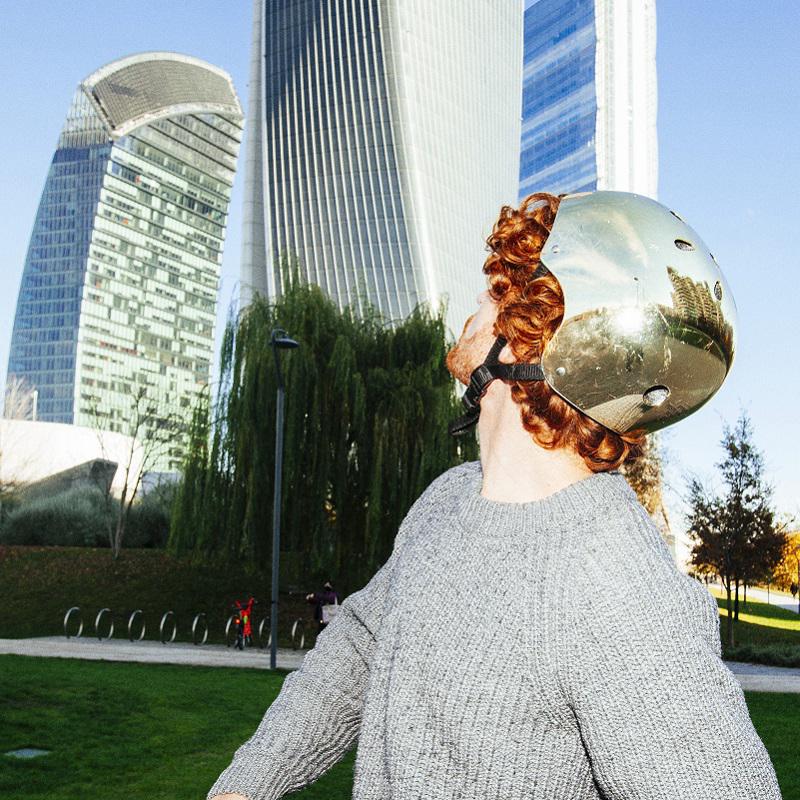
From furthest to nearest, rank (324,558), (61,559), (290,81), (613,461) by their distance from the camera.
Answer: (290,81)
(61,559)
(324,558)
(613,461)

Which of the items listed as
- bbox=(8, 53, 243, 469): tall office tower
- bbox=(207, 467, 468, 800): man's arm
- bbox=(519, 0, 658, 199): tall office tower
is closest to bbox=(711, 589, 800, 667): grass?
bbox=(207, 467, 468, 800): man's arm

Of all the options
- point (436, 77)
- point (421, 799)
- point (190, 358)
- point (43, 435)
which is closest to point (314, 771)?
point (421, 799)

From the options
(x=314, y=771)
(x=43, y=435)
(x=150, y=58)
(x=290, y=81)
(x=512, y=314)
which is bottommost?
(x=314, y=771)

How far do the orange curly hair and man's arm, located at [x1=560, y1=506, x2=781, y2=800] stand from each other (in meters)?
0.28

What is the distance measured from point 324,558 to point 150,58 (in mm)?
131311

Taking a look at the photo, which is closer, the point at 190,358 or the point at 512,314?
the point at 512,314

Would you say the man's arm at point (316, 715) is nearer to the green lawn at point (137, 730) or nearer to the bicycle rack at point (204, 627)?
the green lawn at point (137, 730)

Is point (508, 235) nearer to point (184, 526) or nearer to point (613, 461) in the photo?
point (613, 461)

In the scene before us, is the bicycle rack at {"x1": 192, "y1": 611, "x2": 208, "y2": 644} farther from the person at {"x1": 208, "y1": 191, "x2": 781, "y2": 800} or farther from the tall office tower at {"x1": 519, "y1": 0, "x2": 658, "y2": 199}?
the tall office tower at {"x1": 519, "y1": 0, "x2": 658, "y2": 199}

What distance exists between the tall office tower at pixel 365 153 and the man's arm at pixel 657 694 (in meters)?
81.3

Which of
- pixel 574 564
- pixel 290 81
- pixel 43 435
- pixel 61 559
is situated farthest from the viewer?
pixel 290 81

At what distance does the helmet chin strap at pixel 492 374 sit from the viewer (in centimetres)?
148

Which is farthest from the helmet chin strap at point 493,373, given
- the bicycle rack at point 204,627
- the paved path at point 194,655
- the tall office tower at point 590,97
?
the tall office tower at point 590,97

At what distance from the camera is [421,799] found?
1289mm
